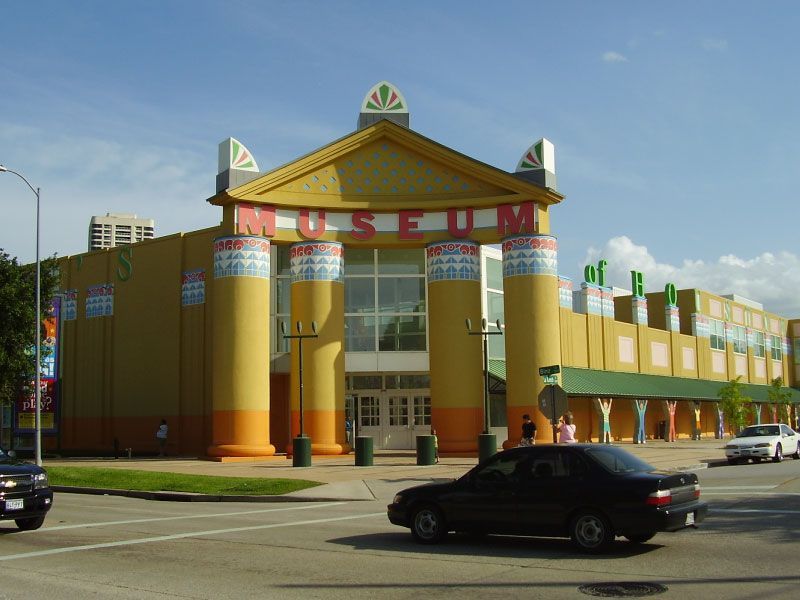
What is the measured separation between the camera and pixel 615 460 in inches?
474

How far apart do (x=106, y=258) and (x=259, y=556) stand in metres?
33.1

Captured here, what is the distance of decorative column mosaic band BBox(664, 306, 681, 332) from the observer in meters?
55.8

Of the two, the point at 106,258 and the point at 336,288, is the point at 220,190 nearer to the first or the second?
the point at 336,288

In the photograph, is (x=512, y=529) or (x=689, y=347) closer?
(x=512, y=529)

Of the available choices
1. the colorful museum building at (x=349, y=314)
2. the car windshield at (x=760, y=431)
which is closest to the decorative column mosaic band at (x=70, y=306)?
the colorful museum building at (x=349, y=314)

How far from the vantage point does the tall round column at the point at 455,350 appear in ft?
110

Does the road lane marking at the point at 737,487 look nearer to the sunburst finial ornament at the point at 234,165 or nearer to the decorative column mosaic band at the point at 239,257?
the decorative column mosaic band at the point at 239,257

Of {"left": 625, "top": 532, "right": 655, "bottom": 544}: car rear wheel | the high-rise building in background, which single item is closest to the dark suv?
{"left": 625, "top": 532, "right": 655, "bottom": 544}: car rear wheel

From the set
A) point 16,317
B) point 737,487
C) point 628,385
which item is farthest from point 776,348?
point 16,317

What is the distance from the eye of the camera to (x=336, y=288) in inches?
1345

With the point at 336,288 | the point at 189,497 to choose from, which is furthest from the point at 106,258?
the point at 189,497

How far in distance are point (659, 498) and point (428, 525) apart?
3277mm

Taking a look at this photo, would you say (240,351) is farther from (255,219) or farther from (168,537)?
(168,537)

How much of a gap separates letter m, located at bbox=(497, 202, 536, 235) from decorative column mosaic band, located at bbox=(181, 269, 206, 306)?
12.5 m
